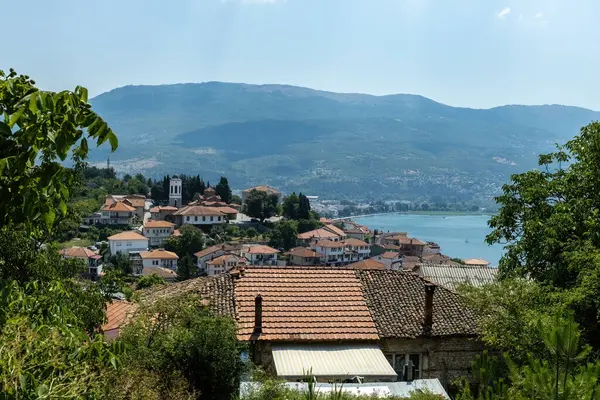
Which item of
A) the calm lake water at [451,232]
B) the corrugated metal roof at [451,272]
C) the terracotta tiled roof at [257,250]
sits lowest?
the calm lake water at [451,232]

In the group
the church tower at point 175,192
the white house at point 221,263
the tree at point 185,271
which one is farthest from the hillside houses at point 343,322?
the church tower at point 175,192

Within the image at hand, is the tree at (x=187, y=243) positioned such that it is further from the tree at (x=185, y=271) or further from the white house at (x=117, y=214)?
the tree at (x=185, y=271)

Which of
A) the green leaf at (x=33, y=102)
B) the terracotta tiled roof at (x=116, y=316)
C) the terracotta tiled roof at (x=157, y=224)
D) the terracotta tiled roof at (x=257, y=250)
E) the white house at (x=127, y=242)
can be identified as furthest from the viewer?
the terracotta tiled roof at (x=157, y=224)

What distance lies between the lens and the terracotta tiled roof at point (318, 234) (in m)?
84.8

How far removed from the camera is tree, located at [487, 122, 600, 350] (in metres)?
9.78

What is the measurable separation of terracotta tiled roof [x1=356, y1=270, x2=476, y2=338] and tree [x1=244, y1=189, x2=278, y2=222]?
240ft

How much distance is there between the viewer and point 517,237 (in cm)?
1341

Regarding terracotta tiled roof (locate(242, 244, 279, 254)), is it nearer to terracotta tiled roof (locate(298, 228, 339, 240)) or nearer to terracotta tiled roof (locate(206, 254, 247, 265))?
terracotta tiled roof (locate(206, 254, 247, 265))

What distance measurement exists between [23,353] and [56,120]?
1.51 metres

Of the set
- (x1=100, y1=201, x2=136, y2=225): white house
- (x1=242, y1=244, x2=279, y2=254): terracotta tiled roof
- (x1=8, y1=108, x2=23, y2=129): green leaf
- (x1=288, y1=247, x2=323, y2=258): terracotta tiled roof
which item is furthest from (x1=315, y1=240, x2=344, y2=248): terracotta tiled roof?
(x1=8, y1=108, x2=23, y2=129): green leaf

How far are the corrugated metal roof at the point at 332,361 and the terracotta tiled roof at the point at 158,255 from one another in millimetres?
59154

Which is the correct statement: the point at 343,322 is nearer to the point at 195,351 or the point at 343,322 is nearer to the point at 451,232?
the point at 195,351

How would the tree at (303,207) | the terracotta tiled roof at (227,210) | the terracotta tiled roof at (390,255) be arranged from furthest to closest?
the tree at (303,207) → the terracotta tiled roof at (227,210) → the terracotta tiled roof at (390,255)

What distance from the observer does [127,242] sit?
73.2 metres
